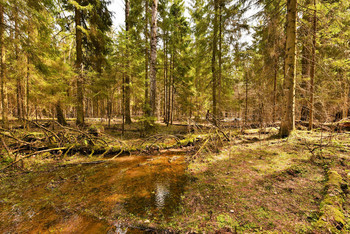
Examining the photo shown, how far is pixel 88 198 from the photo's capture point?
3648 millimetres

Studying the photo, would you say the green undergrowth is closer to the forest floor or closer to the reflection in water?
the forest floor

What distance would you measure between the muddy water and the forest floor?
2 centimetres

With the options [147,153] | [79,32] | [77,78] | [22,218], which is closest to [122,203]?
[22,218]

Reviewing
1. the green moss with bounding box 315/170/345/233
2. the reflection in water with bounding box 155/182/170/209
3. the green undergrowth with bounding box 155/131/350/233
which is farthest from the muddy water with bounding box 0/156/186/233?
the green moss with bounding box 315/170/345/233

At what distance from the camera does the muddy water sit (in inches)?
110

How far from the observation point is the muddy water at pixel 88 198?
281cm

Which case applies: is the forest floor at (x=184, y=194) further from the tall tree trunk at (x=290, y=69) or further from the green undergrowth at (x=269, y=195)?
the tall tree trunk at (x=290, y=69)

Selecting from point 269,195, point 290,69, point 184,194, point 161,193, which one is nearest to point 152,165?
point 161,193

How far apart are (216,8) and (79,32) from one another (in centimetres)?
1196

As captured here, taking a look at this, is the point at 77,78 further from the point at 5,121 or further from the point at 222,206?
the point at 222,206

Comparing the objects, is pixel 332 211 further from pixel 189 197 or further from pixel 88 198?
pixel 88 198

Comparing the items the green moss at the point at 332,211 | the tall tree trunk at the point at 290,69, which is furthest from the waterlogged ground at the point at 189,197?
the tall tree trunk at the point at 290,69

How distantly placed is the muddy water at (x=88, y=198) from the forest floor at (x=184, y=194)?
0.02 meters

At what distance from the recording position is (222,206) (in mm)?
3061
